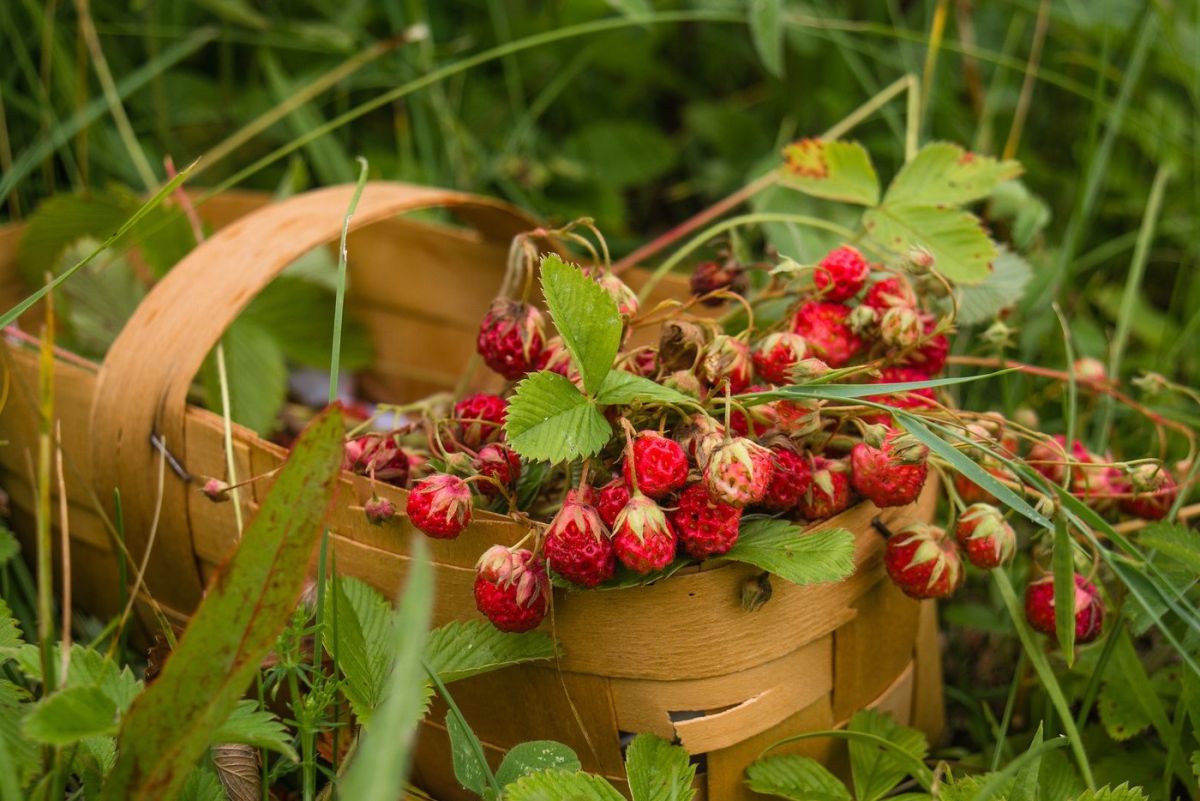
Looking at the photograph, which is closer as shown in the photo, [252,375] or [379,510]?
[379,510]

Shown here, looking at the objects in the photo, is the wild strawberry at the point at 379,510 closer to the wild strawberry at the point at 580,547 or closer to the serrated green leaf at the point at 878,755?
the wild strawberry at the point at 580,547

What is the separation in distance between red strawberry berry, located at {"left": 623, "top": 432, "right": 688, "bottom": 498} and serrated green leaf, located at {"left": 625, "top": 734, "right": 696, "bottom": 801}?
0.18 metres

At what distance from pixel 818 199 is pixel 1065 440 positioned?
531 millimetres

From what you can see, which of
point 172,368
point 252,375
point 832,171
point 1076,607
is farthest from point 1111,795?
point 252,375

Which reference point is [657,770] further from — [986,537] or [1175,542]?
[1175,542]

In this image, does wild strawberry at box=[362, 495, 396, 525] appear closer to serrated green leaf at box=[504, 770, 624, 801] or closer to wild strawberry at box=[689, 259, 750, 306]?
serrated green leaf at box=[504, 770, 624, 801]

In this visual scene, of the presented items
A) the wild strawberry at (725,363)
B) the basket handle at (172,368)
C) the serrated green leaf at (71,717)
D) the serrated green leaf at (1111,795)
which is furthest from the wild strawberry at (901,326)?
the serrated green leaf at (71,717)

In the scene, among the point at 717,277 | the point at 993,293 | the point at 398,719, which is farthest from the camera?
the point at 993,293

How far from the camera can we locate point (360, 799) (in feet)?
1.45

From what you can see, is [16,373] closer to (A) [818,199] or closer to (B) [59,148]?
(B) [59,148]

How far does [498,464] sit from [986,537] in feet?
1.10

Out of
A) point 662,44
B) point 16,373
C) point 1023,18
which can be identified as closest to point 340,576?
point 16,373

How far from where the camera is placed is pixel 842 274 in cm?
84

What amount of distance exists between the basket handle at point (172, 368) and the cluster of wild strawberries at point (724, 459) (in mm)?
160
